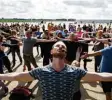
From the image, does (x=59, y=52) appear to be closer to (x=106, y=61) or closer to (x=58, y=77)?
(x=58, y=77)

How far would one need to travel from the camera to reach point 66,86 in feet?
12.0

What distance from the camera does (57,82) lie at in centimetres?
362

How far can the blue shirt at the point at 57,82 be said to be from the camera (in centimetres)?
363

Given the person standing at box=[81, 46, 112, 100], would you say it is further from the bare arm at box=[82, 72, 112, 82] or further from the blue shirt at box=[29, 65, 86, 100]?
the blue shirt at box=[29, 65, 86, 100]

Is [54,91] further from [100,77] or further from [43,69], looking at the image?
[100,77]

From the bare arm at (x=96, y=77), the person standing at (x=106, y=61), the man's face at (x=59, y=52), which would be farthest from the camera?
the person standing at (x=106, y=61)

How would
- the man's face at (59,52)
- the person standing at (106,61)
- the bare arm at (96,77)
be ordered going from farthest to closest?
the person standing at (106,61), the bare arm at (96,77), the man's face at (59,52)

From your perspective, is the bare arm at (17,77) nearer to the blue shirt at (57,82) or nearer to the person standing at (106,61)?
the blue shirt at (57,82)

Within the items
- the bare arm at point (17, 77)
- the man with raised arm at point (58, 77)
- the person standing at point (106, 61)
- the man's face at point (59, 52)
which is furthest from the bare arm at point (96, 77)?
the person standing at point (106, 61)

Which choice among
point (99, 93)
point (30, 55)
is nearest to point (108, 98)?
point (99, 93)

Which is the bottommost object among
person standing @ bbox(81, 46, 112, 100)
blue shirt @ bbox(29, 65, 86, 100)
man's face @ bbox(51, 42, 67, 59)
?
person standing @ bbox(81, 46, 112, 100)

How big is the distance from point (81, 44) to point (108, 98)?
2.90 meters

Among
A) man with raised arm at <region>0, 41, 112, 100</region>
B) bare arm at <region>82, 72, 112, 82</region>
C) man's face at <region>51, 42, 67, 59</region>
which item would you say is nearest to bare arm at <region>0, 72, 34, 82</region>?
man with raised arm at <region>0, 41, 112, 100</region>

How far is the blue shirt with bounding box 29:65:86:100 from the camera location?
11.9 feet
